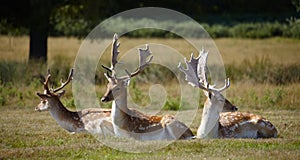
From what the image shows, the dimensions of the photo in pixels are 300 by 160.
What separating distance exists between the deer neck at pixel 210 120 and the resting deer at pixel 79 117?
142 centimetres

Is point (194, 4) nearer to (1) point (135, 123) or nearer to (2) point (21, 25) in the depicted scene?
(2) point (21, 25)

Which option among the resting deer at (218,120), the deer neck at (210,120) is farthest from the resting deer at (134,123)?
the resting deer at (218,120)

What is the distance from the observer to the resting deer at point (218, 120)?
1137 cm

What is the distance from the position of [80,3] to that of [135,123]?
41.1 feet

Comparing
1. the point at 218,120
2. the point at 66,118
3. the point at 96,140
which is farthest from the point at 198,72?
the point at 66,118

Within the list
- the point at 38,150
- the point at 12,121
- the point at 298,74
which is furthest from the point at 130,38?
the point at 38,150

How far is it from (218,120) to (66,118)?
2.57m

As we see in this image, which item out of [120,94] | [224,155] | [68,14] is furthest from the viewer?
[68,14]

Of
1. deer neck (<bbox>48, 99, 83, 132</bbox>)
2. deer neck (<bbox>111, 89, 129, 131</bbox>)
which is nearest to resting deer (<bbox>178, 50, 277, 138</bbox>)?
deer neck (<bbox>111, 89, 129, 131</bbox>)

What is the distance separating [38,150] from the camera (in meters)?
9.98

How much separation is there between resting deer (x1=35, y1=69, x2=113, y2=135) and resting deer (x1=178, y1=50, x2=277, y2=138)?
145cm

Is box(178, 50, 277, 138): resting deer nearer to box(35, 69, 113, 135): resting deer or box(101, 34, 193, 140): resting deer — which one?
box(101, 34, 193, 140): resting deer

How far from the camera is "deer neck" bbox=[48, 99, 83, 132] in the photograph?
12219 millimetres

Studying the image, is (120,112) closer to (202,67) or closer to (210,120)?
(210,120)
